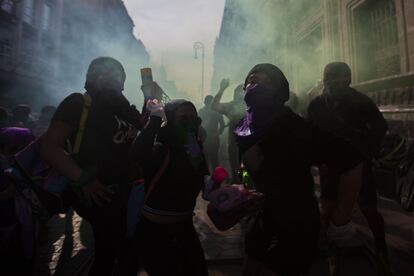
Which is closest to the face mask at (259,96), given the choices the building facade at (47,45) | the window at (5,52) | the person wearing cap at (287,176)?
the person wearing cap at (287,176)

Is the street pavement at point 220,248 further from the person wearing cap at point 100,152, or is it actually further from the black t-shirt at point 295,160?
the black t-shirt at point 295,160

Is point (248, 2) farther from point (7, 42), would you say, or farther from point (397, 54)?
point (7, 42)

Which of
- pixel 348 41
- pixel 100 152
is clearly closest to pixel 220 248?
pixel 100 152

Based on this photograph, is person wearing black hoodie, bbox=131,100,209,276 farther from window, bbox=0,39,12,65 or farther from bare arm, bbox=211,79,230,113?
window, bbox=0,39,12,65

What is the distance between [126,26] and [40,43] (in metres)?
25.5

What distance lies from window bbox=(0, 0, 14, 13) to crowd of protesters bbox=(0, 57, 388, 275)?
2507 centimetres

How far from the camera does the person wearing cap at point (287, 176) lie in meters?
1.47

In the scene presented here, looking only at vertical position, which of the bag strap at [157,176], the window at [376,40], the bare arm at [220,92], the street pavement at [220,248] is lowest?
the street pavement at [220,248]

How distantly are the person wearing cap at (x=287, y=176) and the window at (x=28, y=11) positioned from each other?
29332 millimetres

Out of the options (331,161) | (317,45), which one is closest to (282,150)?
(331,161)

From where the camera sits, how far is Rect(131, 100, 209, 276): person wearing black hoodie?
6.18ft

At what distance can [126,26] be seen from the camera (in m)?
50.2

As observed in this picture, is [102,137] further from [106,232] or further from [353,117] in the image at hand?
[353,117]

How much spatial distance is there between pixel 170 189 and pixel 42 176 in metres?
0.83
